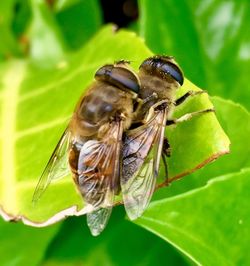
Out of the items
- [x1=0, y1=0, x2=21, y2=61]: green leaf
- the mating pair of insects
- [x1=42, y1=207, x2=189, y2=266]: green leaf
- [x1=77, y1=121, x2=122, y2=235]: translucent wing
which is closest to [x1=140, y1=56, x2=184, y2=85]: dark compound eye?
the mating pair of insects

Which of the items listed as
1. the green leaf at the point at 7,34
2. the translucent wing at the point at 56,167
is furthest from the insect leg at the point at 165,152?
the green leaf at the point at 7,34

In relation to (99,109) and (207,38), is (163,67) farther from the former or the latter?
(207,38)

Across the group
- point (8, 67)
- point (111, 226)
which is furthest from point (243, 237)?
point (8, 67)

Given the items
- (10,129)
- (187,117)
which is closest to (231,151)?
(187,117)

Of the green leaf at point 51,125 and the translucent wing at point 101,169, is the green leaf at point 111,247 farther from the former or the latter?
the translucent wing at point 101,169

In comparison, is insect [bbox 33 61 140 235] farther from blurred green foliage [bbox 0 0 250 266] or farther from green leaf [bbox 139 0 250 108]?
green leaf [bbox 139 0 250 108]

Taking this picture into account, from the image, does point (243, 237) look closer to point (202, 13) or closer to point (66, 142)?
point (66, 142)
